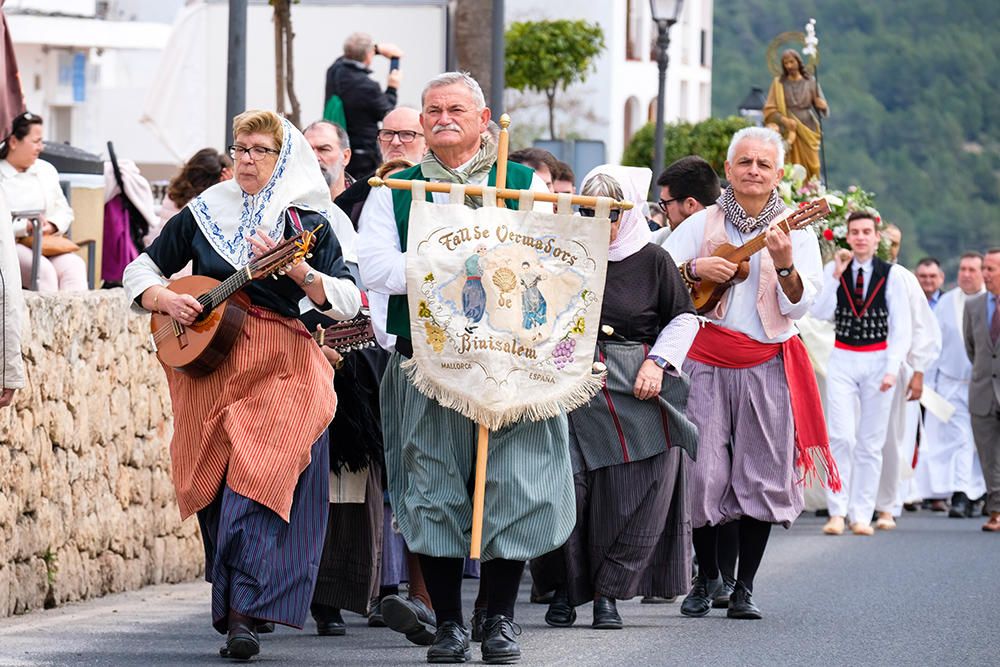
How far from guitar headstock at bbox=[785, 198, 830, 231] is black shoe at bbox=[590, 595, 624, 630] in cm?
181

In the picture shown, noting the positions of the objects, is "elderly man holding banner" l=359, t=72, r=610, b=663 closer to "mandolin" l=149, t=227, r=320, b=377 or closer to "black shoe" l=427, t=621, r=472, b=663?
"black shoe" l=427, t=621, r=472, b=663

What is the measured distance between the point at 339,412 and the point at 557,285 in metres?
1.46

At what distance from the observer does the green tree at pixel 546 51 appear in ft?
161

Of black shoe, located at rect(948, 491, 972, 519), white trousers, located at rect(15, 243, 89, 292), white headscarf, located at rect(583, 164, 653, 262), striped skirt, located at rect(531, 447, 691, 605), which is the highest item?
white headscarf, located at rect(583, 164, 653, 262)

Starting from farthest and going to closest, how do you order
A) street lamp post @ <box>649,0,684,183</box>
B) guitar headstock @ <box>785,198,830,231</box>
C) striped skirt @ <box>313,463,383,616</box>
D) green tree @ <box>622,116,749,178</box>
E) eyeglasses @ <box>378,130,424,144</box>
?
green tree @ <box>622,116,749,178</box> → street lamp post @ <box>649,0,684,183</box> → eyeglasses @ <box>378,130,424,144</box> → guitar headstock @ <box>785,198,830,231</box> → striped skirt @ <box>313,463,383,616</box>

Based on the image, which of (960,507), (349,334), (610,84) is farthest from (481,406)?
(610,84)

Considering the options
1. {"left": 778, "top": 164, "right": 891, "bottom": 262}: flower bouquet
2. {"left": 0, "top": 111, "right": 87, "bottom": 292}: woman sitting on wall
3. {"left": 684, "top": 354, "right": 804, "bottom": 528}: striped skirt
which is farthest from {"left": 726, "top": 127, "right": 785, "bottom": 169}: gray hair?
{"left": 778, "top": 164, "right": 891, "bottom": 262}: flower bouquet

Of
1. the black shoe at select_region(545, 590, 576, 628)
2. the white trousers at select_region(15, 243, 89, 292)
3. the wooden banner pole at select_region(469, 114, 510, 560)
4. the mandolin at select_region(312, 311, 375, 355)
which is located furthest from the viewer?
the white trousers at select_region(15, 243, 89, 292)

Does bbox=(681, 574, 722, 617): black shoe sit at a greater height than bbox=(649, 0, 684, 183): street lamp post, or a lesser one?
lesser

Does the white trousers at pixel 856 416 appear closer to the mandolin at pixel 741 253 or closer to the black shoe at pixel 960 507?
the black shoe at pixel 960 507

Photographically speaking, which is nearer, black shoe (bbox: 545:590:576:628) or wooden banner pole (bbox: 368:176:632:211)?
wooden banner pole (bbox: 368:176:632:211)

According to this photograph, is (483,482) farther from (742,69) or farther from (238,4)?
(742,69)

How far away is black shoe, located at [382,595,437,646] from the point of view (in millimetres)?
8117

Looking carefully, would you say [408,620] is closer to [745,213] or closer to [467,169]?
[467,169]
